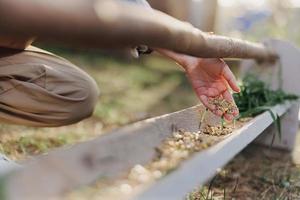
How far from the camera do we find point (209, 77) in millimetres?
1481

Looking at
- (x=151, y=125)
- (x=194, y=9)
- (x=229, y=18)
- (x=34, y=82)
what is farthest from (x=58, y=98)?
(x=229, y=18)

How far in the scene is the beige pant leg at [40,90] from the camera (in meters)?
1.72

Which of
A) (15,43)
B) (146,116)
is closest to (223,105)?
(15,43)

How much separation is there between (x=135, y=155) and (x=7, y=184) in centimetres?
28

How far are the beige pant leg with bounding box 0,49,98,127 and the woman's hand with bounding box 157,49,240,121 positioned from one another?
1.74 feet

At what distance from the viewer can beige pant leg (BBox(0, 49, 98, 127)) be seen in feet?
5.65

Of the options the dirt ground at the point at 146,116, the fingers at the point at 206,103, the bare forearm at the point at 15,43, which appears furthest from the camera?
the dirt ground at the point at 146,116

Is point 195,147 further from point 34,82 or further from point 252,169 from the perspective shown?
point 252,169


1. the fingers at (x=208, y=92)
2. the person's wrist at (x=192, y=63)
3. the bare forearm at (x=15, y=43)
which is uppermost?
the person's wrist at (x=192, y=63)

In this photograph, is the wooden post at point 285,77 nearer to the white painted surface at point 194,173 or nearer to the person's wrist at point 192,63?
the person's wrist at point 192,63

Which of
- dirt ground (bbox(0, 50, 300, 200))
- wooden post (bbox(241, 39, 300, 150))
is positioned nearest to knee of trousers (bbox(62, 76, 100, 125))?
dirt ground (bbox(0, 50, 300, 200))

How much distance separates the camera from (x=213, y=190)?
71.5 inches

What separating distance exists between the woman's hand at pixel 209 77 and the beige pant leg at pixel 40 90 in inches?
20.9

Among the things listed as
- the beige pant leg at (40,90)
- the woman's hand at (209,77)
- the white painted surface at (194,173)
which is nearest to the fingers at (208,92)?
the woman's hand at (209,77)
